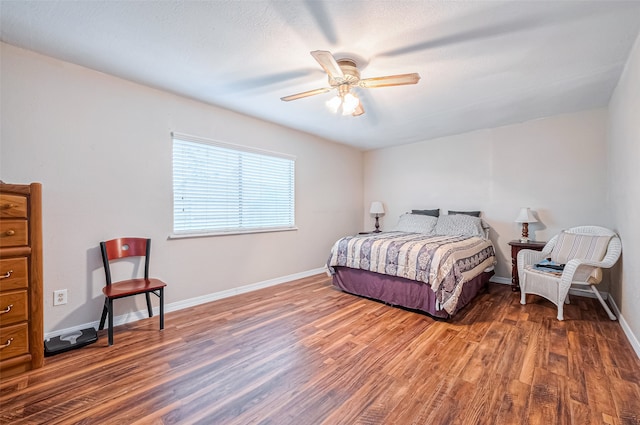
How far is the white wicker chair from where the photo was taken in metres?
2.71

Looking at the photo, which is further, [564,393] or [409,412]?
[564,393]

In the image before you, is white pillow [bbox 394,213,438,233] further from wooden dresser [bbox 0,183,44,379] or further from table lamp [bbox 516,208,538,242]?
wooden dresser [bbox 0,183,44,379]

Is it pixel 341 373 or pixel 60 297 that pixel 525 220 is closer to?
pixel 341 373

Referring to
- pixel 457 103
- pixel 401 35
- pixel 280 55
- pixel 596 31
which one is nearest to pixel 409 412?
A: pixel 401 35

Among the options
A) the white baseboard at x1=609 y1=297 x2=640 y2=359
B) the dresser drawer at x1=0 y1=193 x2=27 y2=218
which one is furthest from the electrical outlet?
the white baseboard at x1=609 y1=297 x2=640 y2=359

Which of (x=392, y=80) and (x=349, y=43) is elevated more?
(x=349, y=43)

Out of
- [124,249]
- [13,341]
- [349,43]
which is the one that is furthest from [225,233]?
[349,43]

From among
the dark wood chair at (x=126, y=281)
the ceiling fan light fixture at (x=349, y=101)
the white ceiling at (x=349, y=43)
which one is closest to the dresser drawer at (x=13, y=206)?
the dark wood chair at (x=126, y=281)

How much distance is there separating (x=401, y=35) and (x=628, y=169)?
226cm

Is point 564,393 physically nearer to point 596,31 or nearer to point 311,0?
point 596,31

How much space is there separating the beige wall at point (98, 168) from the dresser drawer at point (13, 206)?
51cm

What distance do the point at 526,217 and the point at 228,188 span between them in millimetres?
3871

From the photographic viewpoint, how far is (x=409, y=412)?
153 cm

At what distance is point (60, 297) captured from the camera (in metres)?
2.36
